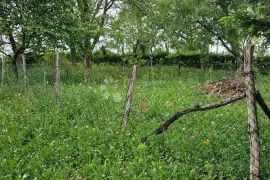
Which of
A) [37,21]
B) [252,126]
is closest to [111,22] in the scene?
[37,21]

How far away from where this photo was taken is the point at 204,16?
53.0ft

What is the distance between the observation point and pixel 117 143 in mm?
5383

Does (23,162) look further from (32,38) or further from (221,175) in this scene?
(32,38)

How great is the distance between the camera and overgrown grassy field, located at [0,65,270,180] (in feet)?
14.3

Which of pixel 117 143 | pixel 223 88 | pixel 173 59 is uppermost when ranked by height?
pixel 173 59

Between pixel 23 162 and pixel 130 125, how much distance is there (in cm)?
237

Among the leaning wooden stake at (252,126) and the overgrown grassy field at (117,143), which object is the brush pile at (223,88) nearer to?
the overgrown grassy field at (117,143)

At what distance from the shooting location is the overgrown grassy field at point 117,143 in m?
4.36

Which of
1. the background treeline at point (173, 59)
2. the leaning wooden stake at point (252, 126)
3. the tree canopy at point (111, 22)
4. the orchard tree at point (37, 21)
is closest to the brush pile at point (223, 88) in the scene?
the tree canopy at point (111, 22)

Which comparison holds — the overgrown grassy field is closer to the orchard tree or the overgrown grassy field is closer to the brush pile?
the brush pile

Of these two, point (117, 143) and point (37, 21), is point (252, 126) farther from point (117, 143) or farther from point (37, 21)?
point (37, 21)

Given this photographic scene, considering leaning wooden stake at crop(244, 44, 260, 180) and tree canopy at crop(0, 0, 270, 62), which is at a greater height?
tree canopy at crop(0, 0, 270, 62)

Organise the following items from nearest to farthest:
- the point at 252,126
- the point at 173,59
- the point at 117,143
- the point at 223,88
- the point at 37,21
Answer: the point at 252,126
the point at 117,143
the point at 223,88
the point at 37,21
the point at 173,59

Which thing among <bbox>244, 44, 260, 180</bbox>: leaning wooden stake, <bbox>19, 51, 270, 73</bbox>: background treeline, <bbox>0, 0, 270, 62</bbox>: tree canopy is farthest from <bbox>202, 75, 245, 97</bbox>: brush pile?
<bbox>19, 51, 270, 73</bbox>: background treeline
